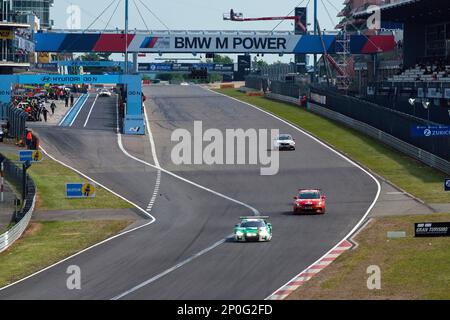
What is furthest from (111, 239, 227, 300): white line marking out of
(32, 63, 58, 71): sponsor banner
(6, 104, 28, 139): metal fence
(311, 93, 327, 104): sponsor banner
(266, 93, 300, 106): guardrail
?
(32, 63, 58, 71): sponsor banner

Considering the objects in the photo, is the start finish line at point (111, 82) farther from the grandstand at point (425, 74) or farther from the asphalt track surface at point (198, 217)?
the grandstand at point (425, 74)

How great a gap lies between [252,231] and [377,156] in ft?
94.3

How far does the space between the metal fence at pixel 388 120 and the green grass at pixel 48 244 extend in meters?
23.1

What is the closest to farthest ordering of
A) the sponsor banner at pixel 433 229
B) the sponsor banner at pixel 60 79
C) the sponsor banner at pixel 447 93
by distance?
the sponsor banner at pixel 433 229 < the sponsor banner at pixel 447 93 < the sponsor banner at pixel 60 79

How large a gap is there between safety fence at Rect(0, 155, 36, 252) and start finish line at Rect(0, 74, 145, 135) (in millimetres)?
19887

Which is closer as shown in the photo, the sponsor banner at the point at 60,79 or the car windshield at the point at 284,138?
the car windshield at the point at 284,138

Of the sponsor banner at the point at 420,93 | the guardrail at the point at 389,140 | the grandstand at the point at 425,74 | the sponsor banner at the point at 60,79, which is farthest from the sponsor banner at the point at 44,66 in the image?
the sponsor banner at the point at 420,93

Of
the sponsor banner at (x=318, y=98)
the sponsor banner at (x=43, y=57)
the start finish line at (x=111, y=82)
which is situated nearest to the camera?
the start finish line at (x=111, y=82)

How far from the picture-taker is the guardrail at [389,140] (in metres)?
59.8

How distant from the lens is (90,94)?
125m

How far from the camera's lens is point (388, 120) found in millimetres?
70875

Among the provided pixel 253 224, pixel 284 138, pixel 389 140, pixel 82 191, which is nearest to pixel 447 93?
pixel 389 140

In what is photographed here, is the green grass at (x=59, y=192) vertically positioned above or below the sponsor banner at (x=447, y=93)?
below
